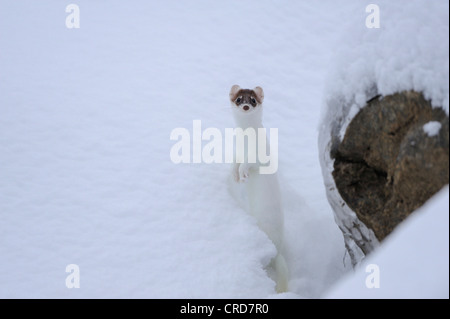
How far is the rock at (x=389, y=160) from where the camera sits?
5.98ft

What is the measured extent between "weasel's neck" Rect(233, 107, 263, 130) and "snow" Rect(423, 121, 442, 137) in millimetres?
1266

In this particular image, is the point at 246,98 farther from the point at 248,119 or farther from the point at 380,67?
the point at 380,67

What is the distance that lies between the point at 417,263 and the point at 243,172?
1.87 m

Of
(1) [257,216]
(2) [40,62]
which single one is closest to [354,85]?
(1) [257,216]

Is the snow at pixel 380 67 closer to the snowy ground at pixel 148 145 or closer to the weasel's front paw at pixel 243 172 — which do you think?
the snowy ground at pixel 148 145

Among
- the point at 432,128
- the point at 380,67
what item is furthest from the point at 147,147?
the point at 432,128

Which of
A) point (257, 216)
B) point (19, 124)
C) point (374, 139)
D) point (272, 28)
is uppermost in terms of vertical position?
point (272, 28)

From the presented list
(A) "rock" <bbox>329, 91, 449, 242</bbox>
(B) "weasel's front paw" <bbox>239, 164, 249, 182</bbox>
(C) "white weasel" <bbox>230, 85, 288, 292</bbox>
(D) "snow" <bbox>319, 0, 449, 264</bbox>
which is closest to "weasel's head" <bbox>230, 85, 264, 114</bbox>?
(C) "white weasel" <bbox>230, 85, 288, 292</bbox>

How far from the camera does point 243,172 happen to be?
2.99 m

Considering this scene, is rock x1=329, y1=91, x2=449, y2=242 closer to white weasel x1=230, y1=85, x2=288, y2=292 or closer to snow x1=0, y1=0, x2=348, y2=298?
white weasel x1=230, y1=85, x2=288, y2=292

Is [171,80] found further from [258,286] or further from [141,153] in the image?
[258,286]

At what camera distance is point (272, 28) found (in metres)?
A: 5.91

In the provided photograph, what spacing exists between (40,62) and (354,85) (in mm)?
3617

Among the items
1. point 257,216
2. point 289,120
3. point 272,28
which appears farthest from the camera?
point 272,28
